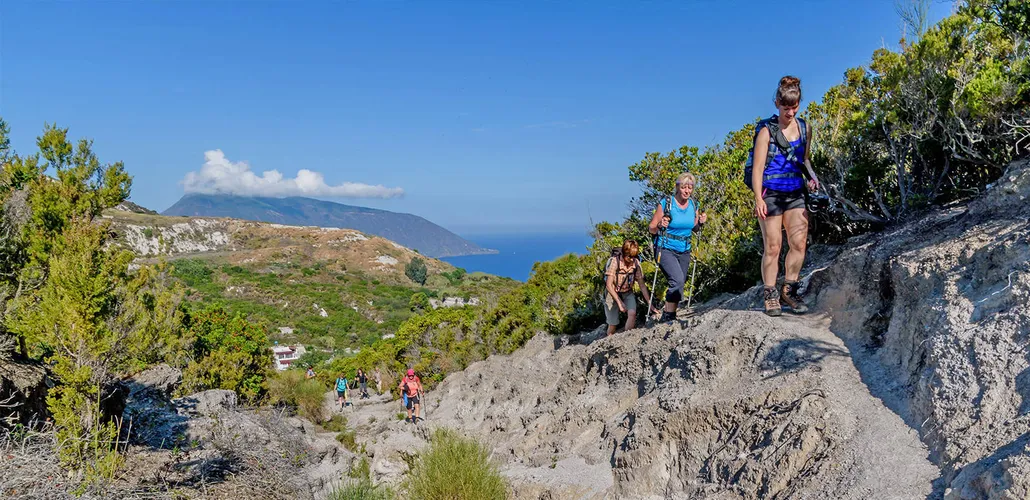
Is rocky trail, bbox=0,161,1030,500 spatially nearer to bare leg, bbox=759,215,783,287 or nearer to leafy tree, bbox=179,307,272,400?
bare leg, bbox=759,215,783,287

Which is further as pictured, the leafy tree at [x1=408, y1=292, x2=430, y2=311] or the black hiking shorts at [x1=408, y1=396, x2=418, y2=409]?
the leafy tree at [x1=408, y1=292, x2=430, y2=311]

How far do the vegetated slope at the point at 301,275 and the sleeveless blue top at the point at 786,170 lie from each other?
3107 centimetres

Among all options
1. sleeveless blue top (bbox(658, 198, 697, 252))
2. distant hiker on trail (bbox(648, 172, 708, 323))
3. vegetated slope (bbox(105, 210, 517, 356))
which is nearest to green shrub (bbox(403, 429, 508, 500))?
distant hiker on trail (bbox(648, 172, 708, 323))

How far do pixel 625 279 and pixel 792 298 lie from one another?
2040 millimetres

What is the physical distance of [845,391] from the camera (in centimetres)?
415

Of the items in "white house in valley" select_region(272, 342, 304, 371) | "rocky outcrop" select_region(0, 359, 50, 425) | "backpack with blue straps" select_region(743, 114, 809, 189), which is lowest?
"white house in valley" select_region(272, 342, 304, 371)

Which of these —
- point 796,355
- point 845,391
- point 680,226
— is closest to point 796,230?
point 796,355

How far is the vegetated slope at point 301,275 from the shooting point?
5353 cm

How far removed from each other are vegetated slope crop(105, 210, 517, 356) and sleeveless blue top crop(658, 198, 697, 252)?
2970 centimetres

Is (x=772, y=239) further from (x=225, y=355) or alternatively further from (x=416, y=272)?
(x=416, y=272)

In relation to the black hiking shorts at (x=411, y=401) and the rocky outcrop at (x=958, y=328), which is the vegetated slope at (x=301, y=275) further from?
the rocky outcrop at (x=958, y=328)

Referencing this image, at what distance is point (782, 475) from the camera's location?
389cm

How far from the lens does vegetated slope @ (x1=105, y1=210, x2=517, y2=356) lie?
53.5 m

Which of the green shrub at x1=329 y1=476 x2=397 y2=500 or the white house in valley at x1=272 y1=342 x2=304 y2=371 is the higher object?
the green shrub at x1=329 y1=476 x2=397 y2=500
